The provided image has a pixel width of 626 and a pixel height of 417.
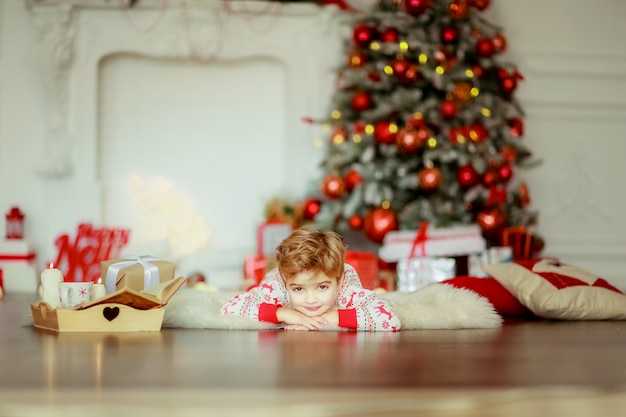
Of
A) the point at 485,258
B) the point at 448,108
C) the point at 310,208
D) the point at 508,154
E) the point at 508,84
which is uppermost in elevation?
the point at 508,84

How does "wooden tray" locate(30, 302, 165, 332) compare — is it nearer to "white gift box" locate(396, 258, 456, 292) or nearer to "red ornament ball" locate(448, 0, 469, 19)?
"white gift box" locate(396, 258, 456, 292)

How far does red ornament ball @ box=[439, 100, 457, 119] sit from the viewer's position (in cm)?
468

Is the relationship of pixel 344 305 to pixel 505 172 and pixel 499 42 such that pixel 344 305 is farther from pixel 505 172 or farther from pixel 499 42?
pixel 499 42

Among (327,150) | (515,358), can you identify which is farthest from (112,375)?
(327,150)

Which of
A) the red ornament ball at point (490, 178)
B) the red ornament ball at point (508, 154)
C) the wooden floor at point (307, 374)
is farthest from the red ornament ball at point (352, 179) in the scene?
the wooden floor at point (307, 374)

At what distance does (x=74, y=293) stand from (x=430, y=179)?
99.8 inches

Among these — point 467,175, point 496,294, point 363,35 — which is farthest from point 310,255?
point 363,35

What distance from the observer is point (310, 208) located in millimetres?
4848

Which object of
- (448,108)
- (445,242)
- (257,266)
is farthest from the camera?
(448,108)

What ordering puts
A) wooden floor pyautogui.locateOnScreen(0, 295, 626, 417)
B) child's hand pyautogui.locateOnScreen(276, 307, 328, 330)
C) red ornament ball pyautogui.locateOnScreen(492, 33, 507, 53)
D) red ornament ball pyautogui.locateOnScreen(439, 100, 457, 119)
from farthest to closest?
1. red ornament ball pyautogui.locateOnScreen(492, 33, 507, 53)
2. red ornament ball pyautogui.locateOnScreen(439, 100, 457, 119)
3. child's hand pyautogui.locateOnScreen(276, 307, 328, 330)
4. wooden floor pyautogui.locateOnScreen(0, 295, 626, 417)

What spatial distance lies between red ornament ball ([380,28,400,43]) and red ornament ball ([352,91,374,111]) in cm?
30

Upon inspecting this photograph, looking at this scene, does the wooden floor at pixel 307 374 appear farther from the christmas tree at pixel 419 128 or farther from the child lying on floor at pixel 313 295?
the christmas tree at pixel 419 128

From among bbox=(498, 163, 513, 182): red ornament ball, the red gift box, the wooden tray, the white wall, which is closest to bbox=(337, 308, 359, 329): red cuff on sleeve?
the wooden tray

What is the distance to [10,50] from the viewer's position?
16.5ft
